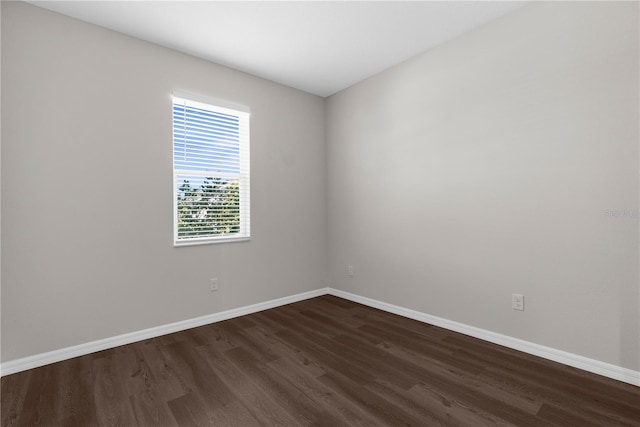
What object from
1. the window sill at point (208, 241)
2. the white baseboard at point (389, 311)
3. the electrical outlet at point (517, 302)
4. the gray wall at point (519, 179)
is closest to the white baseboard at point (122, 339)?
the white baseboard at point (389, 311)

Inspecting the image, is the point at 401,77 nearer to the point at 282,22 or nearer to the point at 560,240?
the point at 282,22

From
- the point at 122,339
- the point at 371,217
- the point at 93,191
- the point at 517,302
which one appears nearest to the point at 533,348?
the point at 517,302

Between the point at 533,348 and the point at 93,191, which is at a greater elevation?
the point at 93,191

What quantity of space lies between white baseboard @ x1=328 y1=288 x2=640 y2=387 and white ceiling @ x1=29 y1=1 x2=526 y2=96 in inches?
105

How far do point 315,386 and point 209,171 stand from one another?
2.30 metres

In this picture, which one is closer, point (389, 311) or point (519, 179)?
point (519, 179)

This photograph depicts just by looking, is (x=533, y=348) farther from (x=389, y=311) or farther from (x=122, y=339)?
(x=122, y=339)

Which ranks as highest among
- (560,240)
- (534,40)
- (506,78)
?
(534,40)

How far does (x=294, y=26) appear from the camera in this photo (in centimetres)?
264

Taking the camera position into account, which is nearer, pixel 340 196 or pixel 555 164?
pixel 555 164

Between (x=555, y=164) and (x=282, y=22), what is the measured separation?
2425 millimetres

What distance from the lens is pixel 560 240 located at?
227 cm

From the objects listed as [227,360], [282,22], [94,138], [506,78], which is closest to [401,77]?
[506,78]

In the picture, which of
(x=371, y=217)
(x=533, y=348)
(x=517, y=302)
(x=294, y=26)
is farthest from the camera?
(x=371, y=217)
